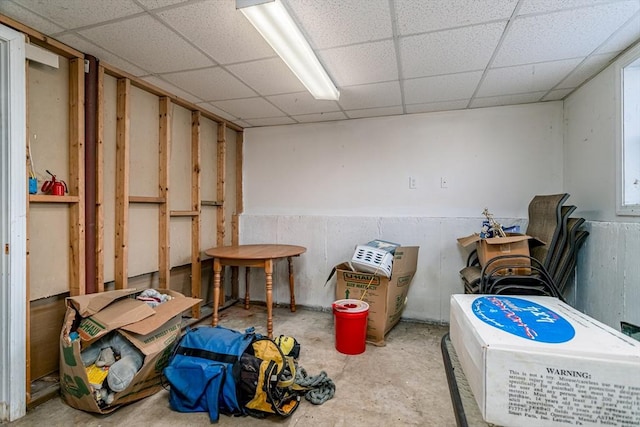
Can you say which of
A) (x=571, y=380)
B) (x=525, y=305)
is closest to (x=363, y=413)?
(x=525, y=305)

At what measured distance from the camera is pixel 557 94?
280cm

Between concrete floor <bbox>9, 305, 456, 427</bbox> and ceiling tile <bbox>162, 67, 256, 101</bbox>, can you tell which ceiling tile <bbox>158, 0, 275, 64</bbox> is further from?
concrete floor <bbox>9, 305, 456, 427</bbox>

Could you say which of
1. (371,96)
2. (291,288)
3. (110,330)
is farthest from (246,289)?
(371,96)

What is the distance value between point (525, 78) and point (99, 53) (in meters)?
3.31

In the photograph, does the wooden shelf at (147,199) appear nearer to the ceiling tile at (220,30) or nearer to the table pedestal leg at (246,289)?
the ceiling tile at (220,30)

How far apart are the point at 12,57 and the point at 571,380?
2.82 meters

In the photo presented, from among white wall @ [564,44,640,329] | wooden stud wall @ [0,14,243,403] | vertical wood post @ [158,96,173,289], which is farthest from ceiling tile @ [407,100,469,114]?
vertical wood post @ [158,96,173,289]

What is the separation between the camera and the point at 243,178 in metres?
4.11

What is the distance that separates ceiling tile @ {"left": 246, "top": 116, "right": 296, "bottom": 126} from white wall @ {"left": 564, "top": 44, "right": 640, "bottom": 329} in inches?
113

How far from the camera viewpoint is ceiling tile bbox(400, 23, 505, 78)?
186cm

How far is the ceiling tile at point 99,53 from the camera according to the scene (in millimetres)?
1940

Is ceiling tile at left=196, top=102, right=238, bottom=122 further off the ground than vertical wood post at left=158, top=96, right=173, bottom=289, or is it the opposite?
ceiling tile at left=196, top=102, right=238, bottom=122

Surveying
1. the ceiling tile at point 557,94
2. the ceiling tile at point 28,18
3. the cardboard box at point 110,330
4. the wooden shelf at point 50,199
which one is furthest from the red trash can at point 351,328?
the ceiling tile at point 28,18

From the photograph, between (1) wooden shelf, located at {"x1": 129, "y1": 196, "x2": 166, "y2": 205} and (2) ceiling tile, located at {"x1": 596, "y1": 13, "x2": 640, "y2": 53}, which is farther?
(1) wooden shelf, located at {"x1": 129, "y1": 196, "x2": 166, "y2": 205}
